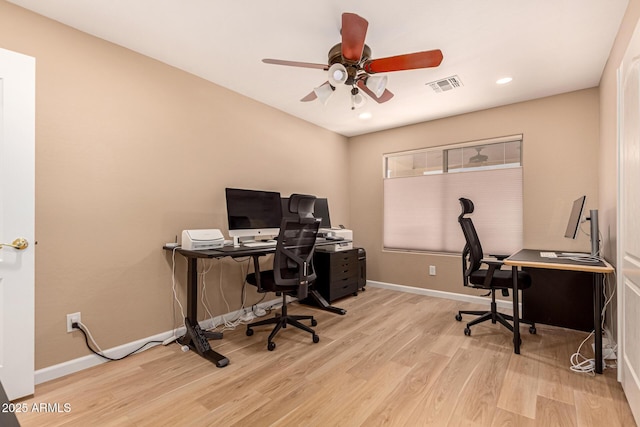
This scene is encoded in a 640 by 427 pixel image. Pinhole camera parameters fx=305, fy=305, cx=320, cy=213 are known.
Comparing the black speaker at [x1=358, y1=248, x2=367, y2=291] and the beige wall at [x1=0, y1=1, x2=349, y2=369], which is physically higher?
the beige wall at [x1=0, y1=1, x2=349, y2=369]

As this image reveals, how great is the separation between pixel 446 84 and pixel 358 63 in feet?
4.77

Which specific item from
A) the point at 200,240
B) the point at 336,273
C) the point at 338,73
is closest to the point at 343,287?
the point at 336,273

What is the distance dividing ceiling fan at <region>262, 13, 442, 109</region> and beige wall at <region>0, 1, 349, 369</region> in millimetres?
1250

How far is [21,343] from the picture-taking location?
1854mm

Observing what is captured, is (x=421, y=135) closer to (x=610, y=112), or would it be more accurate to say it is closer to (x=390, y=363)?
(x=610, y=112)

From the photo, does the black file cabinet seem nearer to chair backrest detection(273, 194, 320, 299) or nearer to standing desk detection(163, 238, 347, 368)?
chair backrest detection(273, 194, 320, 299)

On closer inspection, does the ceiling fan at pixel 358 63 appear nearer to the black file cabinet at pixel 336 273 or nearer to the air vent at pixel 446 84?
the air vent at pixel 446 84

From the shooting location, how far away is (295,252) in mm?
2658

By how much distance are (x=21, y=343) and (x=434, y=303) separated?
3.84 m

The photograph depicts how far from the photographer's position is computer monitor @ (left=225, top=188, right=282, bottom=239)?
9.66 feet

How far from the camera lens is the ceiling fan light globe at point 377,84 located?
2.18 meters

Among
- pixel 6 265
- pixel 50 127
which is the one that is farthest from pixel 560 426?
pixel 50 127

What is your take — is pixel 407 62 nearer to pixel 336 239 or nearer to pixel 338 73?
pixel 338 73

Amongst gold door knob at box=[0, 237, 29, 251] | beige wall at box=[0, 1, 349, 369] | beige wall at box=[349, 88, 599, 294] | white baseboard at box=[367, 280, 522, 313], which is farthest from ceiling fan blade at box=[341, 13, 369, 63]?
white baseboard at box=[367, 280, 522, 313]
